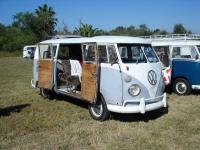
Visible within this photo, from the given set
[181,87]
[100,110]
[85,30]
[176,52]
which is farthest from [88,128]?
[85,30]

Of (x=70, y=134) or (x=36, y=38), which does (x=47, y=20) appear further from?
(x=70, y=134)

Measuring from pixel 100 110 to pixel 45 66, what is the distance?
3119 millimetres

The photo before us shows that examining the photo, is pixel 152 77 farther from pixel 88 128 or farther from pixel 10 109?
pixel 10 109

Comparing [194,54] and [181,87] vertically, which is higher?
[194,54]

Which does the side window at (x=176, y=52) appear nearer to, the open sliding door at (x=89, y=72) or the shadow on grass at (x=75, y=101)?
the shadow on grass at (x=75, y=101)

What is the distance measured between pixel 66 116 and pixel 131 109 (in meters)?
2.04

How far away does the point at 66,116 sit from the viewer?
8.88 m

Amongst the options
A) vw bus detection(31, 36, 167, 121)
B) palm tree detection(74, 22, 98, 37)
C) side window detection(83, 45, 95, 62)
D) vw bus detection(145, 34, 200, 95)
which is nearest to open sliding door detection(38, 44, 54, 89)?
vw bus detection(31, 36, 167, 121)

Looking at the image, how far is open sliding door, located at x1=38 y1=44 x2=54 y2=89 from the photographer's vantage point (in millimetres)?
10383

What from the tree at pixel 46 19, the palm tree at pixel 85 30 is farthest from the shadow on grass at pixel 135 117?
the tree at pixel 46 19

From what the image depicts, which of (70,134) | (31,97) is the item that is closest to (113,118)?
(70,134)

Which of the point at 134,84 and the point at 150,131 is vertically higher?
the point at 134,84

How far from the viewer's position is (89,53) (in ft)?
28.1

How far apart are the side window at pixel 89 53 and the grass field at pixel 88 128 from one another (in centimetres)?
157
